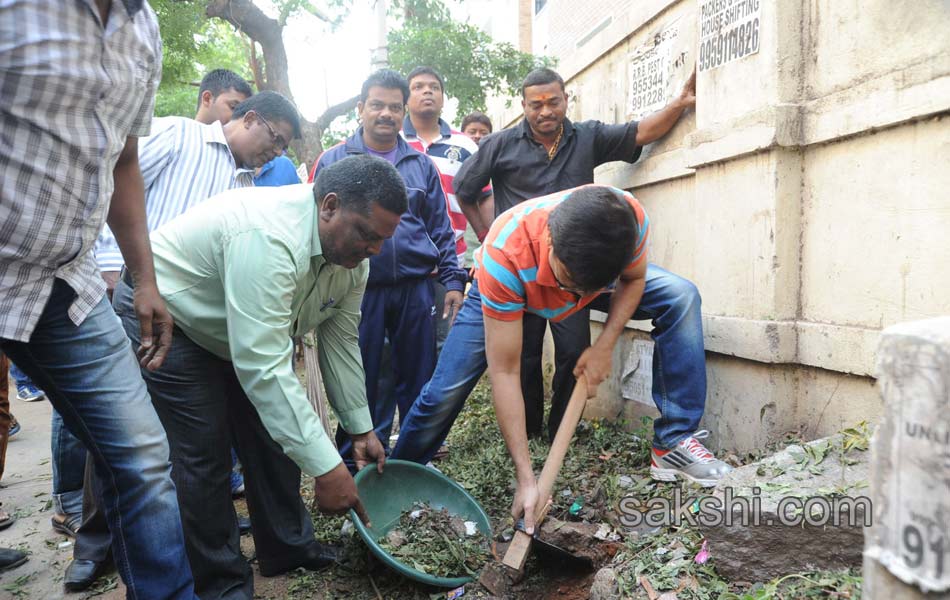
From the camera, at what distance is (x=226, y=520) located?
2760 millimetres

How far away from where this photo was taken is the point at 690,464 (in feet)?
9.80

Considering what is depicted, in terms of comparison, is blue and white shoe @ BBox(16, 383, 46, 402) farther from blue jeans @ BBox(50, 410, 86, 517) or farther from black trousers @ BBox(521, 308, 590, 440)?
black trousers @ BBox(521, 308, 590, 440)

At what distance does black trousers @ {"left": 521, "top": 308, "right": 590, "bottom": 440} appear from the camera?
3.84m

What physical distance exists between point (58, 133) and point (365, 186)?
945mm

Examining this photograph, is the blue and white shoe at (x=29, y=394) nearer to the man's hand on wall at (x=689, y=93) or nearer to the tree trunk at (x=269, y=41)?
the tree trunk at (x=269, y=41)

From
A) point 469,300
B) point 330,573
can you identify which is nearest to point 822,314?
point 469,300

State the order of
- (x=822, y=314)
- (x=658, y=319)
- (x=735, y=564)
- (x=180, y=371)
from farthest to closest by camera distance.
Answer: (x=658, y=319) < (x=822, y=314) < (x=180, y=371) < (x=735, y=564)

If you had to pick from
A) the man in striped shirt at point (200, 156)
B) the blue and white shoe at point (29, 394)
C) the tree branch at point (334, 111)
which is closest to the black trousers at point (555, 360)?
the man in striped shirt at point (200, 156)

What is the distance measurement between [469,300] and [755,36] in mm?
1719

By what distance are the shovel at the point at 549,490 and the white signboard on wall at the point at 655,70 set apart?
5.91 feet

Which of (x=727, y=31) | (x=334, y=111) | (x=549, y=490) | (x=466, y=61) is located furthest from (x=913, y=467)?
(x=334, y=111)

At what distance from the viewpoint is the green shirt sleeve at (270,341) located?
7.42 ft

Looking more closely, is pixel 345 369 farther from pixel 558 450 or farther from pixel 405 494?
pixel 558 450

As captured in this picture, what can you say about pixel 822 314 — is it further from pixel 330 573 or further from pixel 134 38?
pixel 134 38
